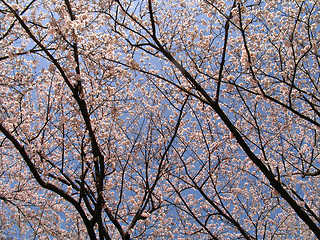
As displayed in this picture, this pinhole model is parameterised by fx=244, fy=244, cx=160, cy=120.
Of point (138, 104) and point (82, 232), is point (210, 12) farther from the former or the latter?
point (82, 232)

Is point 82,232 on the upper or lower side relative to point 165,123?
lower

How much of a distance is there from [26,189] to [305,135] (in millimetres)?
9758

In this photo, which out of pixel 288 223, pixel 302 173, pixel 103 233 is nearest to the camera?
pixel 103 233

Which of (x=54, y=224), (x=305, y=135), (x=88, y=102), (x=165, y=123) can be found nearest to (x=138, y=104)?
(x=165, y=123)

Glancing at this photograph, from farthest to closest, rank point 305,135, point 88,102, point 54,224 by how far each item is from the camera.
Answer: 1. point 305,135
2. point 54,224
3. point 88,102

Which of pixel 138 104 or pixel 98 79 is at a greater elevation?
pixel 138 104

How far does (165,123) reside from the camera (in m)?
7.21

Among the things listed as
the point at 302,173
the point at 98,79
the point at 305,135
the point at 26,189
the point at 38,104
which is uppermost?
the point at 38,104

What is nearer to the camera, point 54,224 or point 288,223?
point 54,224

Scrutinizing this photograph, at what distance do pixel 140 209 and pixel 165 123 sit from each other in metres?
2.65

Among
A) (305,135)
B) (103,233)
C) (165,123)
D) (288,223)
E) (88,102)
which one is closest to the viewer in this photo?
(103,233)

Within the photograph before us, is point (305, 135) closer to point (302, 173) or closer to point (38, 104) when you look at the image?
point (302, 173)

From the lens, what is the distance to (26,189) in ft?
24.6

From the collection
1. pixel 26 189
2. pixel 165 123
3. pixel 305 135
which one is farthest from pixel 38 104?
pixel 305 135
